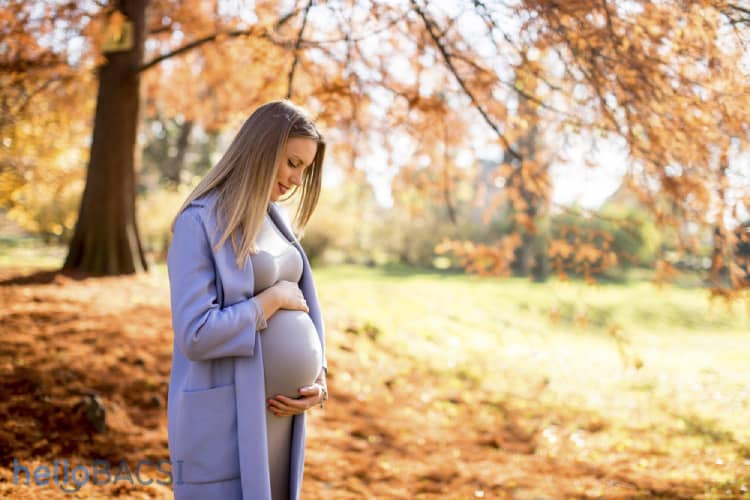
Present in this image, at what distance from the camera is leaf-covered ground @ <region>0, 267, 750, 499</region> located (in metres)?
4.43

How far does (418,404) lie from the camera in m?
6.45

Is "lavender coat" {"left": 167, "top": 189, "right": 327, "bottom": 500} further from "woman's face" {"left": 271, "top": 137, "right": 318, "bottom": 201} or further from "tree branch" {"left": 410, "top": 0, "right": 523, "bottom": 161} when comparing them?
"tree branch" {"left": 410, "top": 0, "right": 523, "bottom": 161}

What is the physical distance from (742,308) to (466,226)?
29.5 ft

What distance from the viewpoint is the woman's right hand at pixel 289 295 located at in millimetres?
2129

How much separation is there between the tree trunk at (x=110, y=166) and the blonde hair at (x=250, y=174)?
6923mm

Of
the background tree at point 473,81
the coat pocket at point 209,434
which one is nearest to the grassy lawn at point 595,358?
the background tree at point 473,81

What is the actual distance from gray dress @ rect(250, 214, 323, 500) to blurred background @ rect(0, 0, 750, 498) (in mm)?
2049

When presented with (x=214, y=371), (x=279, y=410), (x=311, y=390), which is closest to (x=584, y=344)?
(x=311, y=390)

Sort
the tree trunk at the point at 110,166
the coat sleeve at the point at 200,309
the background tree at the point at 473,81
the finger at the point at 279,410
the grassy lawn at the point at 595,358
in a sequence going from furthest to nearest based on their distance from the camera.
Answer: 1. the tree trunk at the point at 110,166
2. the grassy lawn at the point at 595,358
3. the background tree at the point at 473,81
4. the finger at the point at 279,410
5. the coat sleeve at the point at 200,309

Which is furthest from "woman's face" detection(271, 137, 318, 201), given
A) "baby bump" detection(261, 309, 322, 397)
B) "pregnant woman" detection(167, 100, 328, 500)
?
"baby bump" detection(261, 309, 322, 397)

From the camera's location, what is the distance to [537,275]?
19312mm

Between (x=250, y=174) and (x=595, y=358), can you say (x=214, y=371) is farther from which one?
(x=595, y=358)

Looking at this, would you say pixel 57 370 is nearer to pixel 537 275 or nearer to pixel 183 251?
pixel 183 251

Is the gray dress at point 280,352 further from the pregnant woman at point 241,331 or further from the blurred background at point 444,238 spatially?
the blurred background at point 444,238
